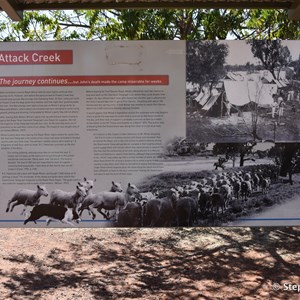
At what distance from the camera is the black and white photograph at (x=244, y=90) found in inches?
167

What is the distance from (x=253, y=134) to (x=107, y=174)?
1471 millimetres

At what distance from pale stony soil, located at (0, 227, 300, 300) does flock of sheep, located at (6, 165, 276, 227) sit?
1.41 meters

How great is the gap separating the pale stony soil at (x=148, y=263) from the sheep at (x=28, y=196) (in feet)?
5.11

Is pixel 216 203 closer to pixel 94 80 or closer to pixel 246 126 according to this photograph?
pixel 246 126

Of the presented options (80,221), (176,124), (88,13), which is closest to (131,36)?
(88,13)

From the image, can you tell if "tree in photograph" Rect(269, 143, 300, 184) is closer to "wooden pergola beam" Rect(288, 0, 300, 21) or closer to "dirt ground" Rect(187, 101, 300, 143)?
"dirt ground" Rect(187, 101, 300, 143)

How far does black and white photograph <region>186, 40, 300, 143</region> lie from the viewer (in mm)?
4242

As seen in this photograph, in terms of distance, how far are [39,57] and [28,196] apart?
134 cm

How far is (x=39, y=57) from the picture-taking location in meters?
4.19

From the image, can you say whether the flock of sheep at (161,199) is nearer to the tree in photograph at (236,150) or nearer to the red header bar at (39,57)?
the tree in photograph at (236,150)

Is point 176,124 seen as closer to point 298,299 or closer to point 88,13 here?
point 298,299

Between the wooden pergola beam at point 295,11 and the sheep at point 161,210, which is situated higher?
the wooden pergola beam at point 295,11

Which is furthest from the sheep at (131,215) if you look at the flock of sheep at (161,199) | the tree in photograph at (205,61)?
the tree in photograph at (205,61)

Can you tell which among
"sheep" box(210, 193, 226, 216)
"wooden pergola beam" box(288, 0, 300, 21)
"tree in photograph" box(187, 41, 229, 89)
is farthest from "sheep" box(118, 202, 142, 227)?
"wooden pergola beam" box(288, 0, 300, 21)
